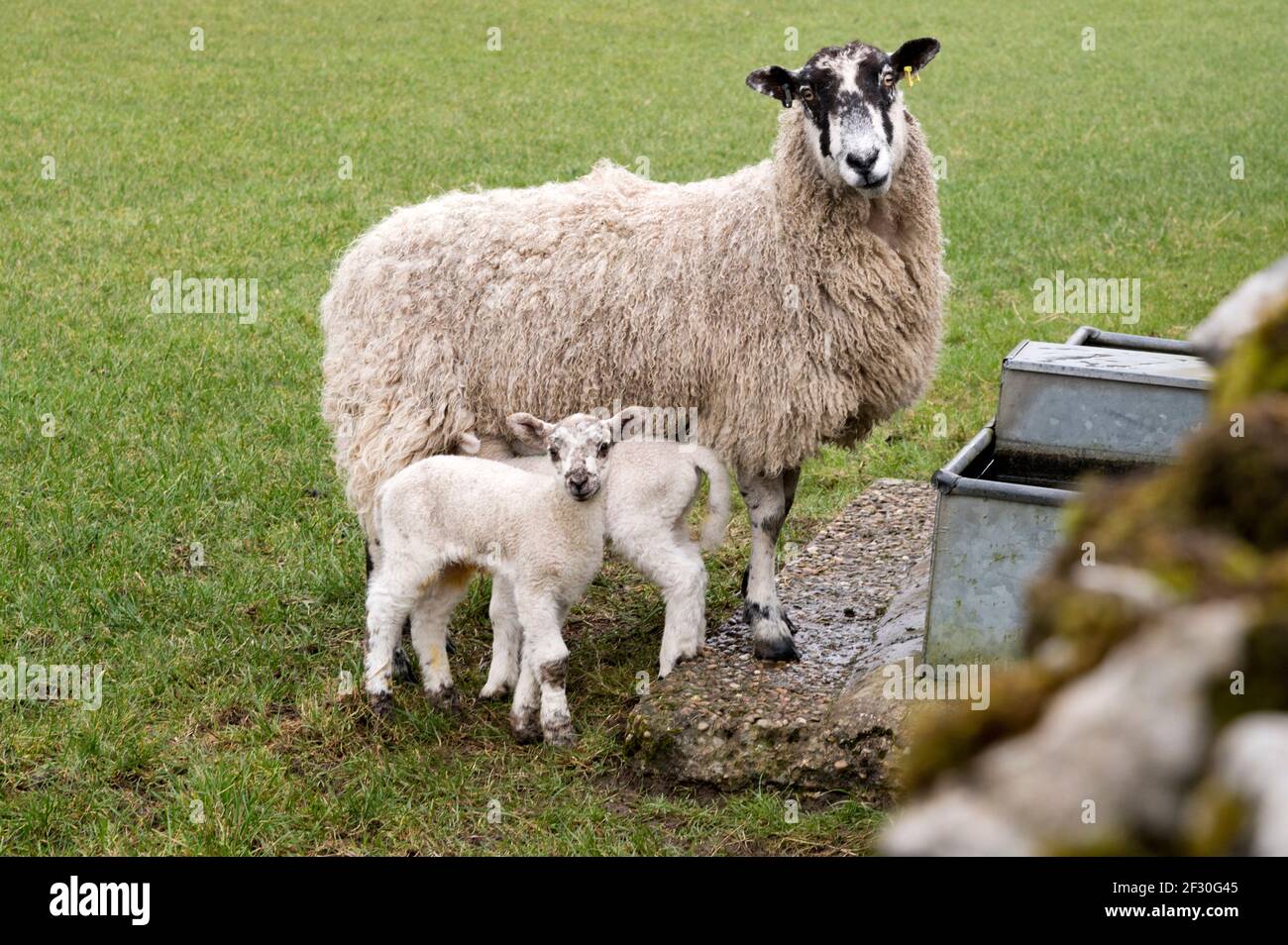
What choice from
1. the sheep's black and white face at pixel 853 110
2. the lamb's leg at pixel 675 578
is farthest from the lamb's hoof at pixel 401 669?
the sheep's black and white face at pixel 853 110

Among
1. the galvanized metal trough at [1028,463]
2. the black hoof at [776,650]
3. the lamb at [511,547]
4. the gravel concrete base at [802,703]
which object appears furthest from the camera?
the black hoof at [776,650]

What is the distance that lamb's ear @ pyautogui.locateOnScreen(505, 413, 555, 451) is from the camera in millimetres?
4758

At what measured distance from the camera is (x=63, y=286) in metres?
10.7

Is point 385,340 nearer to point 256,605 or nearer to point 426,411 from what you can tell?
point 426,411

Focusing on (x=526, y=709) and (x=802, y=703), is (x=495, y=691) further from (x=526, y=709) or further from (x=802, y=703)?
(x=802, y=703)

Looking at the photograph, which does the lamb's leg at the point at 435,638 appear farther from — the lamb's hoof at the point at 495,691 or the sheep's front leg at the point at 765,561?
the sheep's front leg at the point at 765,561

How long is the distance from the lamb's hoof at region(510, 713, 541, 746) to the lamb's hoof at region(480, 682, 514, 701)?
0.32m

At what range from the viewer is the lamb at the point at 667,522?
4879 millimetres

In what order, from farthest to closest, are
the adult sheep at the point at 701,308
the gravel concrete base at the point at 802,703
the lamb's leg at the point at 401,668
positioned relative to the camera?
the lamb's leg at the point at 401,668, the adult sheep at the point at 701,308, the gravel concrete base at the point at 802,703

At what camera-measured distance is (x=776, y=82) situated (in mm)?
4977

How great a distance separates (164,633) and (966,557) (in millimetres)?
3121

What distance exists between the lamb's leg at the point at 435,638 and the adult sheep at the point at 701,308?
511mm

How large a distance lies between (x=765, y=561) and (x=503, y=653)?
3.36 ft
